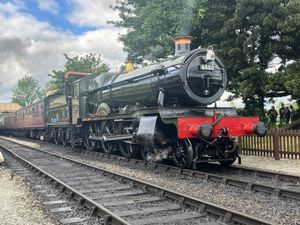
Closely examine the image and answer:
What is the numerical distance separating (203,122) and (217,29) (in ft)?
29.7

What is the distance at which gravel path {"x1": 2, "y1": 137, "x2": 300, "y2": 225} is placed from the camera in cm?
543

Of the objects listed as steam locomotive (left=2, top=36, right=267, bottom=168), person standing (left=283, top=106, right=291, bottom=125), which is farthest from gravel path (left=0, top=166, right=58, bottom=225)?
person standing (left=283, top=106, right=291, bottom=125)

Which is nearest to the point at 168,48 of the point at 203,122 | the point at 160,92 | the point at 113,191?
the point at 160,92

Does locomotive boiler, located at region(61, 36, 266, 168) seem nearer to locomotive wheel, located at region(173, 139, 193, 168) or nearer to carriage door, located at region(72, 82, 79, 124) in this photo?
locomotive wheel, located at region(173, 139, 193, 168)

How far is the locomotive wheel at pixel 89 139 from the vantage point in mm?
14694

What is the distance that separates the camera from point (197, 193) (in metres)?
6.97

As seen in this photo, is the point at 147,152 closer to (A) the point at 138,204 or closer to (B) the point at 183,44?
(B) the point at 183,44

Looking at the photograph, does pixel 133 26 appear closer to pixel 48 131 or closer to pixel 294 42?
pixel 48 131

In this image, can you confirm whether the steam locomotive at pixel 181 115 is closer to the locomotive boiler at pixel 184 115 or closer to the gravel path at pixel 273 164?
the locomotive boiler at pixel 184 115

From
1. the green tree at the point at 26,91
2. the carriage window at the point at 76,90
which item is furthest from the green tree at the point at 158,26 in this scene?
the green tree at the point at 26,91

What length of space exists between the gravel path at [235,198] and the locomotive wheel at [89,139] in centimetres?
539

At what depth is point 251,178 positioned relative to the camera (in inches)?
344

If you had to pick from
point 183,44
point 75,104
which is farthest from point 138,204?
point 75,104

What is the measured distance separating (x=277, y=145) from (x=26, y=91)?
279ft
